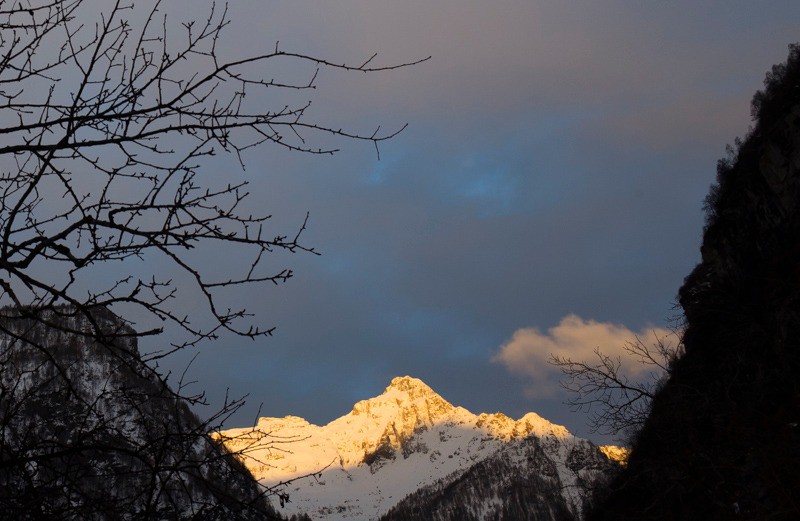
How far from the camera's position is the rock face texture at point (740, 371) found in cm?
1359

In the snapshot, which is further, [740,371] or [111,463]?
[740,371]

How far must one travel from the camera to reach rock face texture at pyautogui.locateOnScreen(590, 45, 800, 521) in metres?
13.6

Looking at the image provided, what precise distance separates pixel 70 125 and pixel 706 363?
2390 centimetres

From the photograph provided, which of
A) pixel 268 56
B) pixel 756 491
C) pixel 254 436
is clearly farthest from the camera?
pixel 756 491

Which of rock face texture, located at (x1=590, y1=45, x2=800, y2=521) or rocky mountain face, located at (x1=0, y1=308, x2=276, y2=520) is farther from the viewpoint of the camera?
rock face texture, located at (x1=590, y1=45, x2=800, y2=521)

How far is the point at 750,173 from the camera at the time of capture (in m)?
28.0

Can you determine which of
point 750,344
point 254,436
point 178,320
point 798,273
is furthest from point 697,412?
point 178,320

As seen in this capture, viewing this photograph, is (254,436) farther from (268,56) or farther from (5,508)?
(268,56)

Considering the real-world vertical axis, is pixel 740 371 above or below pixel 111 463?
above

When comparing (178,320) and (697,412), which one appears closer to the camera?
(178,320)

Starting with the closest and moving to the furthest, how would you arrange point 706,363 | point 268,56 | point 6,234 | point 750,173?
point 6,234 < point 268,56 < point 706,363 < point 750,173

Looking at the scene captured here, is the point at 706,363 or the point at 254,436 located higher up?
the point at 706,363

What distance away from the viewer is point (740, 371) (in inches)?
763

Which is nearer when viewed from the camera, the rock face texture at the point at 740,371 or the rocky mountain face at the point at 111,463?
the rocky mountain face at the point at 111,463
